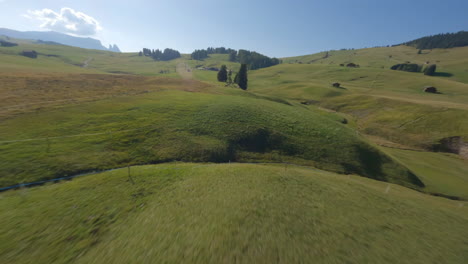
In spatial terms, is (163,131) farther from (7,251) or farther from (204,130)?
(7,251)

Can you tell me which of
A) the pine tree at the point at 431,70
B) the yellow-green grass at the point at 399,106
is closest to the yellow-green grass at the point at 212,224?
the yellow-green grass at the point at 399,106

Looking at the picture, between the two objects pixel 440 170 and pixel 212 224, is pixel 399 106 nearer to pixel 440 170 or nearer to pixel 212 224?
pixel 440 170

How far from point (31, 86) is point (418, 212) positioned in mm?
71506

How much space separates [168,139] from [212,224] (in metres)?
17.6

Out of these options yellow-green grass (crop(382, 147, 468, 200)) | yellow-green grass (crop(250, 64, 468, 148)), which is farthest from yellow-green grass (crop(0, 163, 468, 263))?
yellow-green grass (crop(250, 64, 468, 148))

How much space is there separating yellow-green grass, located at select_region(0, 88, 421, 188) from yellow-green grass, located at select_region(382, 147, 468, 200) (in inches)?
137

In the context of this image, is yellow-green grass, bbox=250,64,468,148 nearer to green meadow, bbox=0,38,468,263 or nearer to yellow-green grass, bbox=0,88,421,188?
green meadow, bbox=0,38,468,263

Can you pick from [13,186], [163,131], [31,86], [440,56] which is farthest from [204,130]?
[440,56]

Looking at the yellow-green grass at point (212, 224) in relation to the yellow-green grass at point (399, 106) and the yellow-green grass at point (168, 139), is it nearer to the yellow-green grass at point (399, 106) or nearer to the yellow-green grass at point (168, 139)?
the yellow-green grass at point (168, 139)

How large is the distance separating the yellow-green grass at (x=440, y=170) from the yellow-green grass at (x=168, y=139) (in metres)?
3.47

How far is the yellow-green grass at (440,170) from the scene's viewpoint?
27359 mm

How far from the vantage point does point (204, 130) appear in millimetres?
29812

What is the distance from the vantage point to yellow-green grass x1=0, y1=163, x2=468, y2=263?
8.69 meters

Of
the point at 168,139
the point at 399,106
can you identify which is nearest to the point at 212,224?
the point at 168,139
